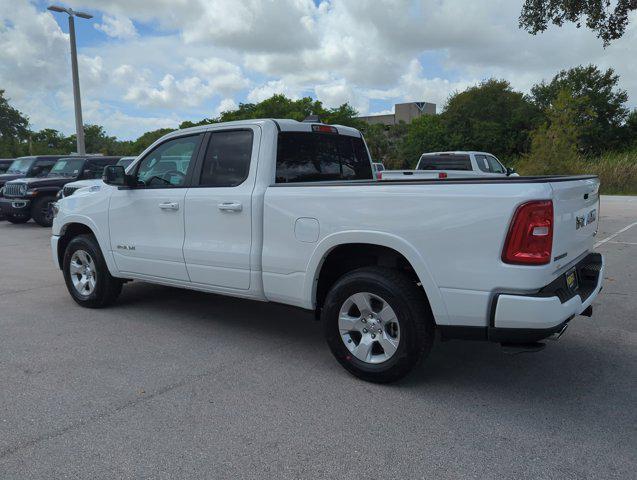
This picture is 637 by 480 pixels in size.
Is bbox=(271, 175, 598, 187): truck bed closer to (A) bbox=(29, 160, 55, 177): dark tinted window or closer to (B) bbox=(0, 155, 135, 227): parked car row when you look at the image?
(B) bbox=(0, 155, 135, 227): parked car row

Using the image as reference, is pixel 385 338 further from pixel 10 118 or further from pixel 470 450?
pixel 10 118

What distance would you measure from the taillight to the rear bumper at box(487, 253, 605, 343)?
216 mm

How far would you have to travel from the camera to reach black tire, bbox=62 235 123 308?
583 cm

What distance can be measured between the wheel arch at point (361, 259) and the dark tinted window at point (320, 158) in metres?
0.89

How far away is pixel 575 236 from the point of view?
3729 mm

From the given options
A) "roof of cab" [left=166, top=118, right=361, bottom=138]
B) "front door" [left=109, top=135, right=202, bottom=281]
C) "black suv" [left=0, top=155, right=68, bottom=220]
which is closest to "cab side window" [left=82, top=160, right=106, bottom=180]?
"black suv" [left=0, top=155, right=68, bottom=220]

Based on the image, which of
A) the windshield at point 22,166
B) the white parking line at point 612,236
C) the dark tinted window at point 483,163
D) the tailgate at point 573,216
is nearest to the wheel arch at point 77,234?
the tailgate at point 573,216

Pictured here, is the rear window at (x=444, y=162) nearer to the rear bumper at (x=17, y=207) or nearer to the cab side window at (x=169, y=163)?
the rear bumper at (x=17, y=207)

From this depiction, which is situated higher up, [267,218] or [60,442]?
[267,218]

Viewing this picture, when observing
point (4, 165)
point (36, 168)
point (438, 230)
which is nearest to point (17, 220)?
point (36, 168)

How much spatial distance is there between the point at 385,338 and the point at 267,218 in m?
1.32

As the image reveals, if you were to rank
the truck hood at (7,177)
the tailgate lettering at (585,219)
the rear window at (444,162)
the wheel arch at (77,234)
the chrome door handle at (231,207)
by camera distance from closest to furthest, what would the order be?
1. the tailgate lettering at (585,219)
2. the chrome door handle at (231,207)
3. the wheel arch at (77,234)
4. the rear window at (444,162)
5. the truck hood at (7,177)

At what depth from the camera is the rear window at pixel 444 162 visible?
14.7 meters

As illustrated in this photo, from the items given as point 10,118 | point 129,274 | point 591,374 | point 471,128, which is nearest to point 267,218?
point 129,274
